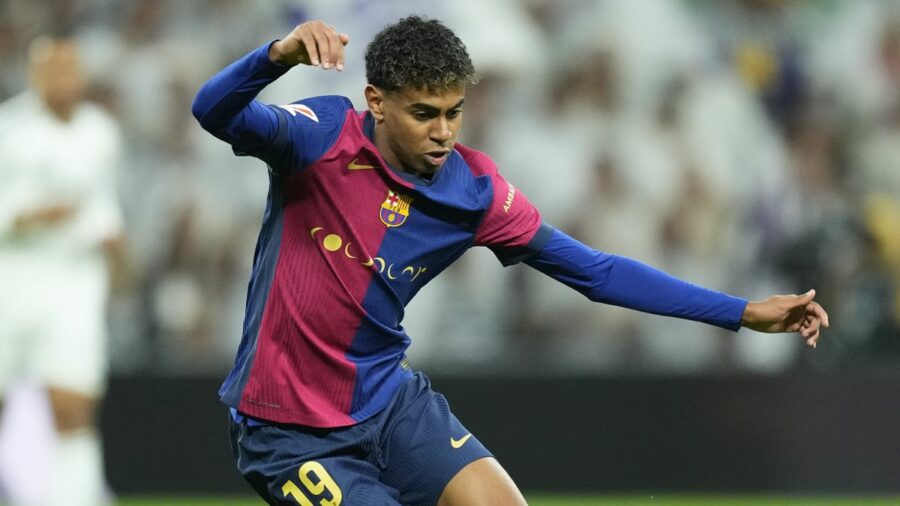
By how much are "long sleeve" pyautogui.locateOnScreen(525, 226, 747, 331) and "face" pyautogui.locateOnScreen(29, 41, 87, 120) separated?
14.4ft

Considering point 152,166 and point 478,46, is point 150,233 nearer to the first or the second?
point 152,166

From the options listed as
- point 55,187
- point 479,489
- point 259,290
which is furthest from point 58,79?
point 479,489

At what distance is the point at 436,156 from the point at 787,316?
126 centimetres

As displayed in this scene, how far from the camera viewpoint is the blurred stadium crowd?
31.2ft

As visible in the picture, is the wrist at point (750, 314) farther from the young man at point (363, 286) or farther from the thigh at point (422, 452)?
the thigh at point (422, 452)

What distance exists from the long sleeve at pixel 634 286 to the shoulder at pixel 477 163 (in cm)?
30

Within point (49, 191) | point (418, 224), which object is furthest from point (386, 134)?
point (49, 191)

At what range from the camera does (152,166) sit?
966cm

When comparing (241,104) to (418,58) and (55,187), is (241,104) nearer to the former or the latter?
(418,58)

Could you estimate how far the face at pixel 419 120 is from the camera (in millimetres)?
4538

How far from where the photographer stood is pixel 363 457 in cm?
473

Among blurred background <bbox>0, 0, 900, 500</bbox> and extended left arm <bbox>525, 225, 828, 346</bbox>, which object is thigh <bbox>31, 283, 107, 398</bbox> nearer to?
blurred background <bbox>0, 0, 900, 500</bbox>

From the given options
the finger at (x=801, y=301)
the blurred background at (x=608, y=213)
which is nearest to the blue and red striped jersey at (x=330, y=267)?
the finger at (x=801, y=301)

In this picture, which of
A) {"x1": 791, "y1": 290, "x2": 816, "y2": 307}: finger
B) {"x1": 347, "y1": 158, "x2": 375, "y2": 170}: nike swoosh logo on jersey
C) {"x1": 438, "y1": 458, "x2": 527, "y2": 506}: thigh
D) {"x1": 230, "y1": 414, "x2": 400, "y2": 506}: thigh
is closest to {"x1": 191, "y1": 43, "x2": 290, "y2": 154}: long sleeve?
{"x1": 347, "y1": 158, "x2": 375, "y2": 170}: nike swoosh logo on jersey
